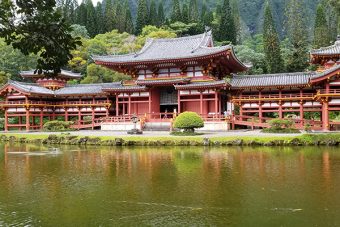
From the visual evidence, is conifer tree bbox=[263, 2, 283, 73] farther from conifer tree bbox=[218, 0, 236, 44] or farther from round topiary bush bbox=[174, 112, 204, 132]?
round topiary bush bbox=[174, 112, 204, 132]

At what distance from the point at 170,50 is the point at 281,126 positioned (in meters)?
15.9

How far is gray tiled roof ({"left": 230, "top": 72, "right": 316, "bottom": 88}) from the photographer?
34.6 m

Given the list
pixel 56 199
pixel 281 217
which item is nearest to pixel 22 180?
pixel 56 199

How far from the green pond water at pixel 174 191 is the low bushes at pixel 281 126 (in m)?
9.82

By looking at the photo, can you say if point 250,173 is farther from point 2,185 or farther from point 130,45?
point 130,45

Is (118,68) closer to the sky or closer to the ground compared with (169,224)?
closer to the sky

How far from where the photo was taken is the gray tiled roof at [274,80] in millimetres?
34562

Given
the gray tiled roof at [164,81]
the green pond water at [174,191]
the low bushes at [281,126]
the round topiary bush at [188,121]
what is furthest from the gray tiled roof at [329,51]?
the green pond water at [174,191]

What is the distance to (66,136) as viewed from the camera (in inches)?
1158

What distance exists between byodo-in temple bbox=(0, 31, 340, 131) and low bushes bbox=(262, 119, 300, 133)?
2385 mm

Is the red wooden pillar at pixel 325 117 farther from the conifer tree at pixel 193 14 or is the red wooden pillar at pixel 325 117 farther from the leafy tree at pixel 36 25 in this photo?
the conifer tree at pixel 193 14

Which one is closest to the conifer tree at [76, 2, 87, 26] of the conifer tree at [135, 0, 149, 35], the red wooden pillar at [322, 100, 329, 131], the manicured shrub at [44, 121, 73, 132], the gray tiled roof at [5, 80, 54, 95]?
the conifer tree at [135, 0, 149, 35]

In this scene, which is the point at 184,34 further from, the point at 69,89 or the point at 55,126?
the point at 55,126

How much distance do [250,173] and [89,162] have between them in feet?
25.5
